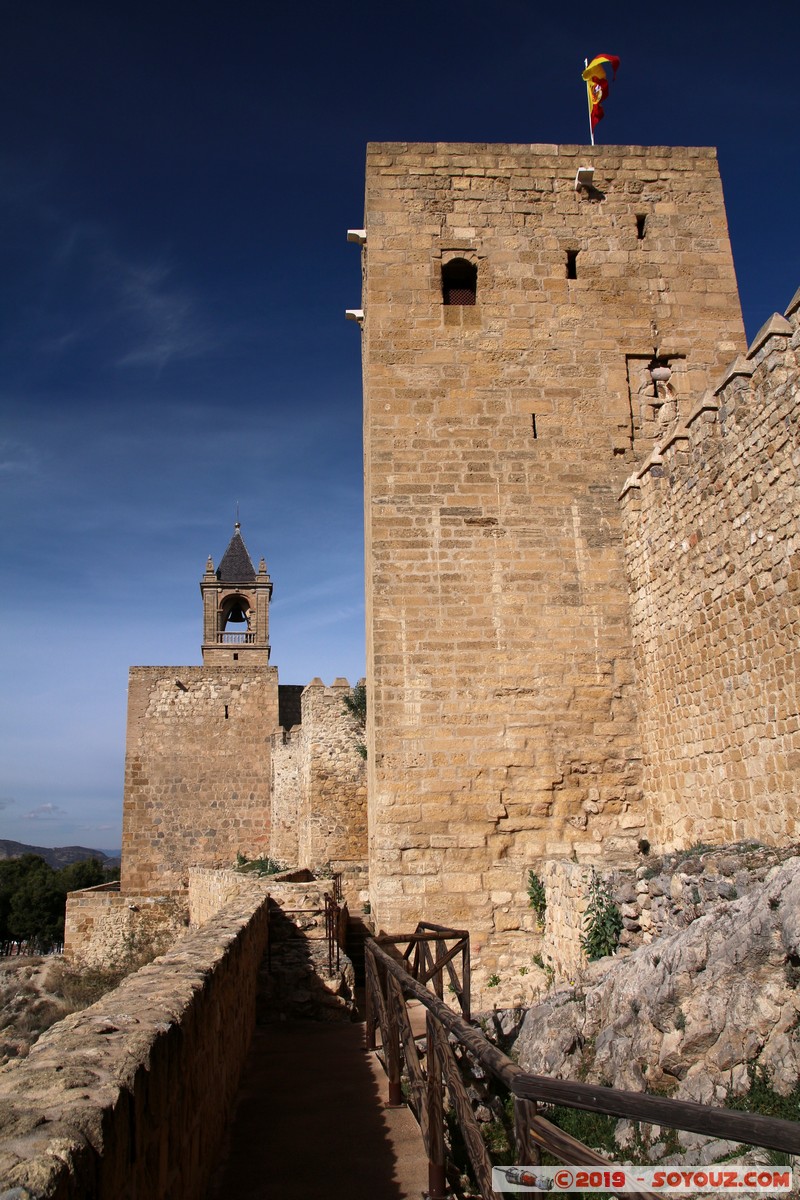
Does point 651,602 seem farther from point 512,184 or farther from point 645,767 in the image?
point 512,184

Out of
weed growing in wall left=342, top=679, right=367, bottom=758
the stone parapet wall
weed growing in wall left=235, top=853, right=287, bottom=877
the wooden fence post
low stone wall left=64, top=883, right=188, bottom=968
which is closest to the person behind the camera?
the wooden fence post

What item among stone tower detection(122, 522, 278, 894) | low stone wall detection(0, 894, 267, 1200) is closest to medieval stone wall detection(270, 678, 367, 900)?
stone tower detection(122, 522, 278, 894)

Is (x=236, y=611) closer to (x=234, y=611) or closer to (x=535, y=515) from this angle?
(x=234, y=611)

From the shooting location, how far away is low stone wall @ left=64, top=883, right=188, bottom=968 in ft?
68.1

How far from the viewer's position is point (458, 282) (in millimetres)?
9164

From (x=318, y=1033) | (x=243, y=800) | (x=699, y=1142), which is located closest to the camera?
(x=699, y=1142)

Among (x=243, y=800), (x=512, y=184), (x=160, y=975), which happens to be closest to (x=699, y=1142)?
(x=160, y=975)

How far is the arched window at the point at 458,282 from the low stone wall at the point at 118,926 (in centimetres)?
1679

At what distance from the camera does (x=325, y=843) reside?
1720cm

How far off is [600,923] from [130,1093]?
4.44 meters

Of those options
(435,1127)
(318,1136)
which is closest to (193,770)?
(318,1136)

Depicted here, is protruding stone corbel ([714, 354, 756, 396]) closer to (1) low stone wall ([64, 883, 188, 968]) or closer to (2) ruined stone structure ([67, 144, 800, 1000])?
(2) ruined stone structure ([67, 144, 800, 1000])

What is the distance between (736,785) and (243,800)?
19.2m

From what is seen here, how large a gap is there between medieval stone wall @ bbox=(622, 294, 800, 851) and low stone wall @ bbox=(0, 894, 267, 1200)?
12.2 feet
